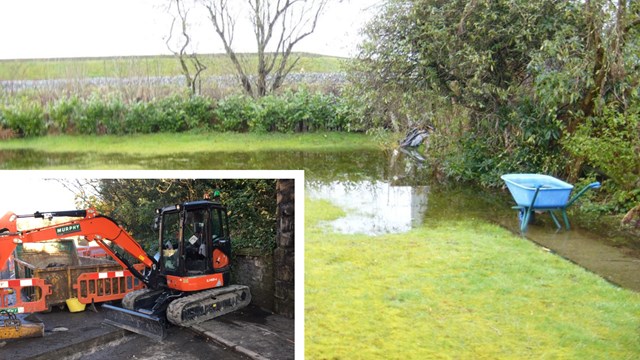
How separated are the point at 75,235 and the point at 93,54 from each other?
6.80 meters

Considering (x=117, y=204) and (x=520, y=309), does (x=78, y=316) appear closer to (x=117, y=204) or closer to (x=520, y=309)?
(x=117, y=204)

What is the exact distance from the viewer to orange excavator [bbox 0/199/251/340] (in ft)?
6.09

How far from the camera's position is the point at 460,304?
11.7ft

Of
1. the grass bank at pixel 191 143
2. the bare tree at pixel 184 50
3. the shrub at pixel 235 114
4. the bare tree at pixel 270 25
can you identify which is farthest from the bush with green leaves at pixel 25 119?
the bare tree at pixel 270 25

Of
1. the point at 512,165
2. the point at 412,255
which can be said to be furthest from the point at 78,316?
the point at 512,165

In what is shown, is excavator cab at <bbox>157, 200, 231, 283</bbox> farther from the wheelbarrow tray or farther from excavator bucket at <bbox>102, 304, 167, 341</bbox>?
the wheelbarrow tray

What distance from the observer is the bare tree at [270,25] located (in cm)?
871

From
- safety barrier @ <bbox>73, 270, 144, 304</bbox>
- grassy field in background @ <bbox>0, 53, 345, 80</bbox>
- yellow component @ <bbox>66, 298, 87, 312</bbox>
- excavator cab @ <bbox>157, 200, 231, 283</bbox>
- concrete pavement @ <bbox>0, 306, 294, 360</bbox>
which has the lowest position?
concrete pavement @ <bbox>0, 306, 294, 360</bbox>

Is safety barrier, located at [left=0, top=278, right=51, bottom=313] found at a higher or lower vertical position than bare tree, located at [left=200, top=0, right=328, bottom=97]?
lower

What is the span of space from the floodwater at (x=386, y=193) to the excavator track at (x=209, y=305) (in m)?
2.45

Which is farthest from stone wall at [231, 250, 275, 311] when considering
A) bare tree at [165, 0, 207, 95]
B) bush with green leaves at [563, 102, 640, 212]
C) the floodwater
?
bare tree at [165, 0, 207, 95]

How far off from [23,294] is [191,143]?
6356 mm

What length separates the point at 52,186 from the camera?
70.5 inches

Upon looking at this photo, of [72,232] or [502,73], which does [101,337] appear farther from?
[502,73]
